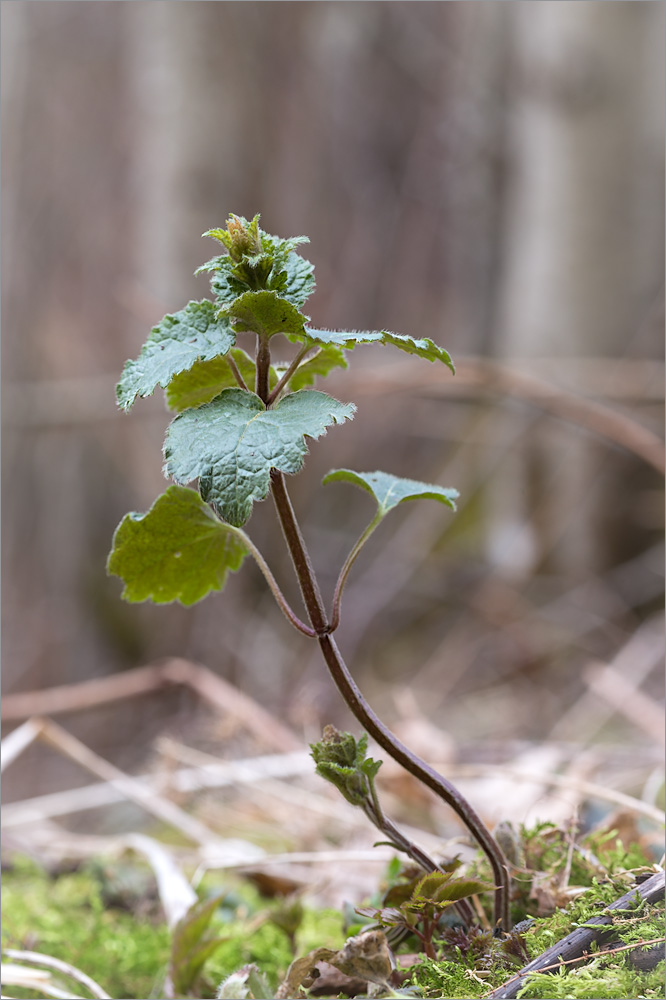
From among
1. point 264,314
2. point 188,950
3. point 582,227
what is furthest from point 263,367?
point 582,227

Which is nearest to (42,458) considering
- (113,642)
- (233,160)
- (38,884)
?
(113,642)

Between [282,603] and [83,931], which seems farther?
[83,931]

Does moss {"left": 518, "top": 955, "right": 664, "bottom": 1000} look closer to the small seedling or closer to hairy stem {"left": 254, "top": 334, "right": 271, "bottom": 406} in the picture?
the small seedling

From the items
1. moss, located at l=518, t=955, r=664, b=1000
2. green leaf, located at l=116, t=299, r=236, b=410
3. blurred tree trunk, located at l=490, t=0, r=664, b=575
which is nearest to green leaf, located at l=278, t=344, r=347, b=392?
green leaf, located at l=116, t=299, r=236, b=410

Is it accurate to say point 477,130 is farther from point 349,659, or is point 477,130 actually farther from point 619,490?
point 349,659

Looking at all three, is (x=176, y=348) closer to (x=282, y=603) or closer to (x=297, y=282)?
(x=297, y=282)

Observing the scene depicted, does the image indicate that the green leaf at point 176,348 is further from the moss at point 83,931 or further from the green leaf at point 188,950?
the moss at point 83,931

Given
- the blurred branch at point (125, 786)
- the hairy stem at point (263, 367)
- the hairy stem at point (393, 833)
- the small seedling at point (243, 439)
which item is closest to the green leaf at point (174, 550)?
the small seedling at point (243, 439)
